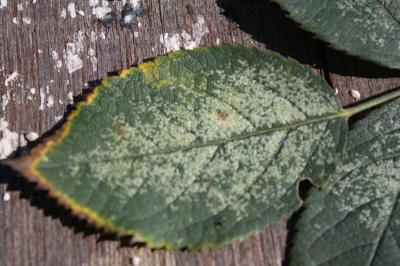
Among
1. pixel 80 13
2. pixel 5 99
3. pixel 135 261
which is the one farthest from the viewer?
pixel 80 13

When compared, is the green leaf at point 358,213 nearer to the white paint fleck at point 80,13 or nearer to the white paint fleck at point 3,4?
the white paint fleck at point 80,13

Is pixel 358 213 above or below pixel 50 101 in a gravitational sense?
below

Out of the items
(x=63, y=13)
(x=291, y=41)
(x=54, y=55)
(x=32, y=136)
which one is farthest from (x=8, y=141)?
(x=291, y=41)

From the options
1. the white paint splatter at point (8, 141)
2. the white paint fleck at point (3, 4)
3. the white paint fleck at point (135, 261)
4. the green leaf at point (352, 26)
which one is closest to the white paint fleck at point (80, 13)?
the white paint fleck at point (3, 4)

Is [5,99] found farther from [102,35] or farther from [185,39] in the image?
[185,39]

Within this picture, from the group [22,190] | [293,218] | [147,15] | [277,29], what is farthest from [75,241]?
[277,29]

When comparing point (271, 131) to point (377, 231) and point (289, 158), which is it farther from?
point (377, 231)
